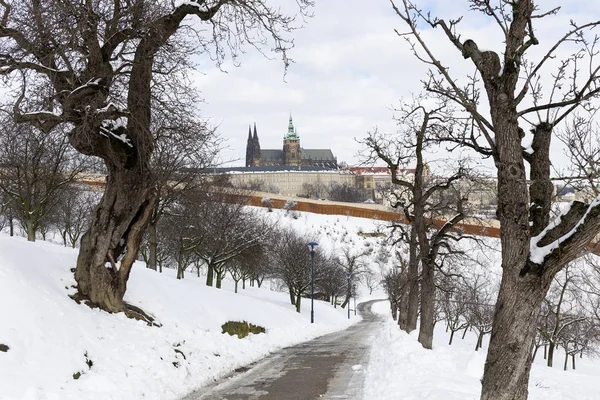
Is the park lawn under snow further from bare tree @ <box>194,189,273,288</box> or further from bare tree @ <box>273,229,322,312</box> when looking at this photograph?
bare tree @ <box>273,229,322,312</box>

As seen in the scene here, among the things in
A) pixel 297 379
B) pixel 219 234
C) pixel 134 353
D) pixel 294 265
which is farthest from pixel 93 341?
pixel 294 265

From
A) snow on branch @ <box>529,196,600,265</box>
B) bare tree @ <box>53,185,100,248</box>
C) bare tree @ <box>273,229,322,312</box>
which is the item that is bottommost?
bare tree @ <box>273,229,322,312</box>

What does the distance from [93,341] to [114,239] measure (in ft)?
10.2

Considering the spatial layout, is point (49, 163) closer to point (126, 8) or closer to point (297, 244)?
point (126, 8)

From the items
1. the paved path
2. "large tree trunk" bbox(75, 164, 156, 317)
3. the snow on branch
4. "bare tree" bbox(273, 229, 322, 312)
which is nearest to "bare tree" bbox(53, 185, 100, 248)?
"bare tree" bbox(273, 229, 322, 312)

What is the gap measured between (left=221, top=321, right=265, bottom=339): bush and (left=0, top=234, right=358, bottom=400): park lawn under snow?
0.48 metres

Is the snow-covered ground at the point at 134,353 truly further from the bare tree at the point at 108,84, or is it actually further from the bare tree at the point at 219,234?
the bare tree at the point at 219,234

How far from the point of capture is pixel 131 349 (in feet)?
34.2

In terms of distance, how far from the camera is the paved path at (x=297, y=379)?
10.2 metres

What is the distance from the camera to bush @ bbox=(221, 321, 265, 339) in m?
16.6

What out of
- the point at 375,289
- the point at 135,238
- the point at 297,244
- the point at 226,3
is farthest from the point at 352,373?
Answer: the point at 375,289

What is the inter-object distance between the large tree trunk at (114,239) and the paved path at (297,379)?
339 cm

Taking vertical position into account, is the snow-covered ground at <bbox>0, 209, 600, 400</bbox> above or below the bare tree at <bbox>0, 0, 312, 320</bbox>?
below

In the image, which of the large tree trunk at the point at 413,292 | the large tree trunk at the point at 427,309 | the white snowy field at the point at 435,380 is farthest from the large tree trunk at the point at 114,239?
the large tree trunk at the point at 413,292
